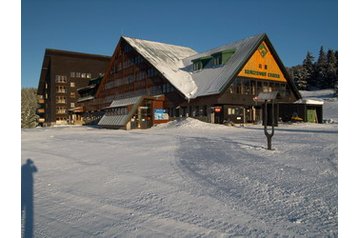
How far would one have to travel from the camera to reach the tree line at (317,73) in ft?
264

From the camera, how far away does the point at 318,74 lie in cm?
8406

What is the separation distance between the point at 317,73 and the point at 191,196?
299 ft

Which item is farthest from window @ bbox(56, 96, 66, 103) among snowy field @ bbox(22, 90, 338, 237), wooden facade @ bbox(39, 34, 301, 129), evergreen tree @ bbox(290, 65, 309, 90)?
evergreen tree @ bbox(290, 65, 309, 90)

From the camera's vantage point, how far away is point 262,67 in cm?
3344

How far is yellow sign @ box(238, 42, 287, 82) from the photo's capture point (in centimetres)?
3197

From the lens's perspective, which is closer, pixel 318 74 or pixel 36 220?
pixel 36 220

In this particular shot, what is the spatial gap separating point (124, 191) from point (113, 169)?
2403 millimetres

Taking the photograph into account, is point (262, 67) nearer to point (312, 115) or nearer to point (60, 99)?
point (312, 115)

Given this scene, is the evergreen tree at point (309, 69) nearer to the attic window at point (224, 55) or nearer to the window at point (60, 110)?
the attic window at point (224, 55)

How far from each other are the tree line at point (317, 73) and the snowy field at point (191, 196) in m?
79.0

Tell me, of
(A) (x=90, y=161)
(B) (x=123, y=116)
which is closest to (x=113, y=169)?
(A) (x=90, y=161)

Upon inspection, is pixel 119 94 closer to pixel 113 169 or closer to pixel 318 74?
pixel 113 169

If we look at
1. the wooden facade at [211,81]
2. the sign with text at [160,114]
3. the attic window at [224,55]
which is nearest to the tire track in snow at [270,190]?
the wooden facade at [211,81]

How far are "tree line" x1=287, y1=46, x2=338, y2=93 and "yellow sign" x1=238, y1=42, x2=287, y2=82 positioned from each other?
162 ft
